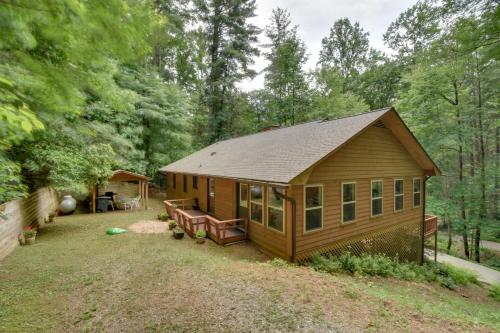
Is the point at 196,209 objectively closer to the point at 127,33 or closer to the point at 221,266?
the point at 221,266

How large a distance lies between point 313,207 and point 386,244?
15.3ft

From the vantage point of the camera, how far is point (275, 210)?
746cm

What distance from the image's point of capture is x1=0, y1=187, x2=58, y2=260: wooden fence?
6.11 meters

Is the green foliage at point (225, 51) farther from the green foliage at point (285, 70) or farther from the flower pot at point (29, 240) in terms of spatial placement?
the flower pot at point (29, 240)

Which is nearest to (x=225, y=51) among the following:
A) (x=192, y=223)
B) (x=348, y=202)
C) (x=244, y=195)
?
(x=244, y=195)

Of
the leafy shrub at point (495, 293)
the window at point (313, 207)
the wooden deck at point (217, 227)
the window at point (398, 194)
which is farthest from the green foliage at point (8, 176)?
the leafy shrub at point (495, 293)

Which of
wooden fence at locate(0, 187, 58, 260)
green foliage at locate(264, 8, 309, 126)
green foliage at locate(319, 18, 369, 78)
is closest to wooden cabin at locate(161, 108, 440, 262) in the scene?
wooden fence at locate(0, 187, 58, 260)

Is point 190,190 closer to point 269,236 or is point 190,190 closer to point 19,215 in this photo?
point 19,215

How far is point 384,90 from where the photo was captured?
2641cm

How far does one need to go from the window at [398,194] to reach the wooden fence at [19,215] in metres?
12.2

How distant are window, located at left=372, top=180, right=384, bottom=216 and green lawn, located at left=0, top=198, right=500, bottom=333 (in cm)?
305

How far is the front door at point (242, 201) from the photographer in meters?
8.91

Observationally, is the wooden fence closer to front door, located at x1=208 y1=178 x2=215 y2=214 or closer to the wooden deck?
the wooden deck

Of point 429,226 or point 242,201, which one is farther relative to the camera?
point 429,226
